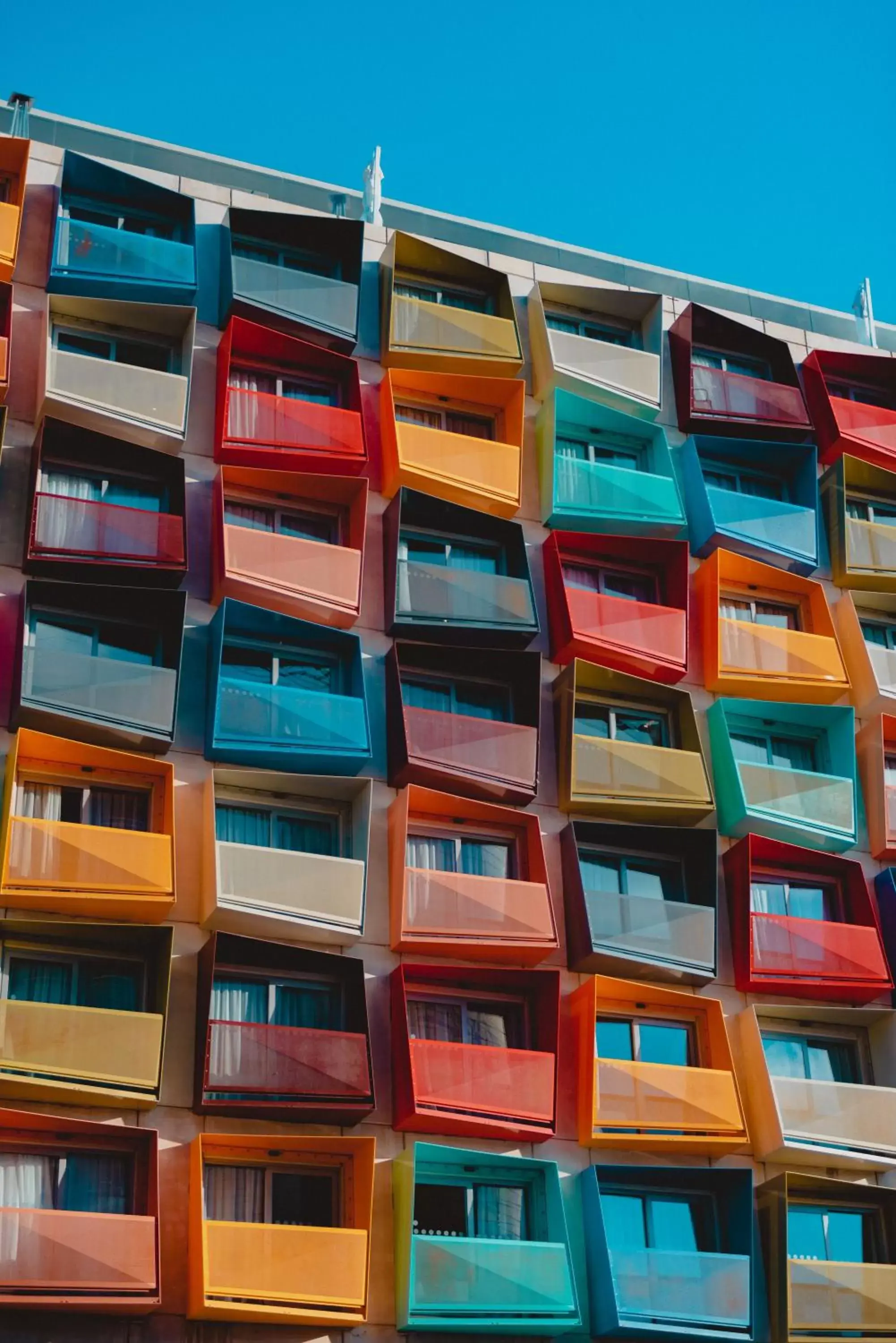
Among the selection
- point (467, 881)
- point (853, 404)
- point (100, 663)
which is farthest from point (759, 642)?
point (100, 663)

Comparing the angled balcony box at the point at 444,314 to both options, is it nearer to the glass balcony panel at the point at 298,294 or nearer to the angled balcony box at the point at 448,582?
the glass balcony panel at the point at 298,294

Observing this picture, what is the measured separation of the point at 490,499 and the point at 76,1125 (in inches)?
589

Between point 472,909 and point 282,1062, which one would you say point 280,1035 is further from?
point 472,909

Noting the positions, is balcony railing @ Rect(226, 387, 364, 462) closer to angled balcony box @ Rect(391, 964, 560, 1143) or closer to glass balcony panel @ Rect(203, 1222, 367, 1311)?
angled balcony box @ Rect(391, 964, 560, 1143)

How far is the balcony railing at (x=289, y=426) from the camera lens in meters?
31.9

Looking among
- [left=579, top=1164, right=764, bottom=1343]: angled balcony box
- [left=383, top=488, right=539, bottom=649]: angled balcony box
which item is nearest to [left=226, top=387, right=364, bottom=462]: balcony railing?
[left=383, top=488, right=539, bottom=649]: angled balcony box

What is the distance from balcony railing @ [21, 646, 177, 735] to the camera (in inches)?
1072

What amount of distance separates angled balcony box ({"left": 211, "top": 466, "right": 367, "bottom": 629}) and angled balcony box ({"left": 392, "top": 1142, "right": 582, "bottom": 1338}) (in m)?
9.90

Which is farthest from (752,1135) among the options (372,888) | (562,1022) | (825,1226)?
(372,888)

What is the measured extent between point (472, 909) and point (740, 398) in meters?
14.7

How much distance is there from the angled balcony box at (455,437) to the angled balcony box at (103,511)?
4.63 m

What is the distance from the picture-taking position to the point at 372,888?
28.8 m

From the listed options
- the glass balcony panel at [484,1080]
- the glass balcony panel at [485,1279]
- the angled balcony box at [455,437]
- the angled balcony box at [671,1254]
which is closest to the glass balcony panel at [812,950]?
the angled balcony box at [671,1254]

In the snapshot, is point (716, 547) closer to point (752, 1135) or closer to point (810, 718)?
point (810, 718)
